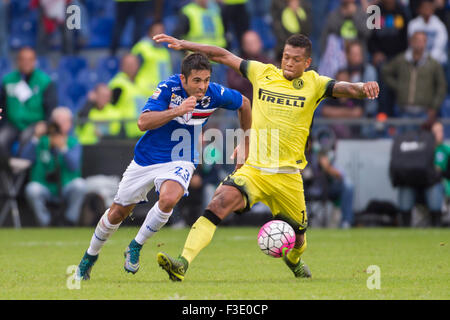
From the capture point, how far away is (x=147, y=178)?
8.54m

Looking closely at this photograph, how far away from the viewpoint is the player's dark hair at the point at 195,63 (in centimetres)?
820

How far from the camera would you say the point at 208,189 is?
15703mm

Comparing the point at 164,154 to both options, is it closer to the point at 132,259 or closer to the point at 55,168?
the point at 132,259

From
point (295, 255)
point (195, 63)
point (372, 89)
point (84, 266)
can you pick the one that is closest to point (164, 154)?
point (195, 63)

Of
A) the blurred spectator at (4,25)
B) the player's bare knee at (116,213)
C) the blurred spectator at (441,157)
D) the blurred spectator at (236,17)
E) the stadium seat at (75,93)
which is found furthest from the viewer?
the blurred spectator at (4,25)

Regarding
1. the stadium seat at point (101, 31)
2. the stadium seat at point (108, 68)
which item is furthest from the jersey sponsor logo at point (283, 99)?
the stadium seat at point (101, 31)

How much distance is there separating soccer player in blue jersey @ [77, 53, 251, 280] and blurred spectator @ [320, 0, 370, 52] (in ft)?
29.4

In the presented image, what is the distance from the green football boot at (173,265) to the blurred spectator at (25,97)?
9.26 m

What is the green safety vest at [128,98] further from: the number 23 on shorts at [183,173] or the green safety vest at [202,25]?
the number 23 on shorts at [183,173]

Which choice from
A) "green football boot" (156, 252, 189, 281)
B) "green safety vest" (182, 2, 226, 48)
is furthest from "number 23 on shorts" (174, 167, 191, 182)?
"green safety vest" (182, 2, 226, 48)

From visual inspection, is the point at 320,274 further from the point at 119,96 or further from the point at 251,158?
the point at 119,96

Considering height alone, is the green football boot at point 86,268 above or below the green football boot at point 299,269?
above

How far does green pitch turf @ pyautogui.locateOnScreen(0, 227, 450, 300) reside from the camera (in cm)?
702
